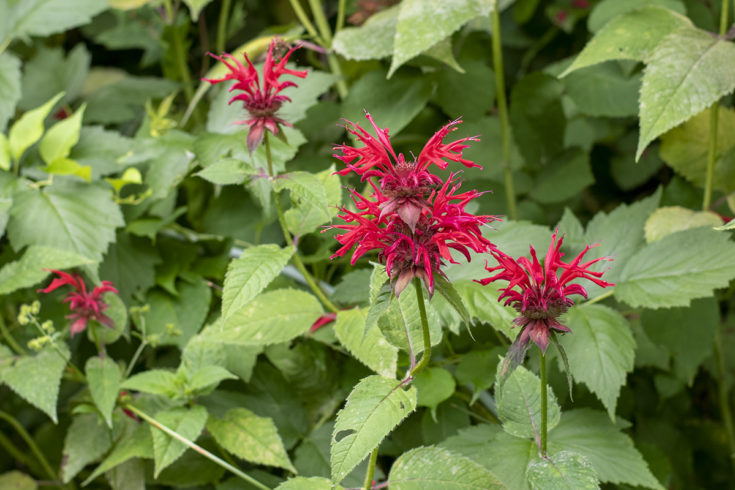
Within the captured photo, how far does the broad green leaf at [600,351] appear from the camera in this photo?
0.89m

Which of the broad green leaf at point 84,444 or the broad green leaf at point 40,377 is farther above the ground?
the broad green leaf at point 40,377

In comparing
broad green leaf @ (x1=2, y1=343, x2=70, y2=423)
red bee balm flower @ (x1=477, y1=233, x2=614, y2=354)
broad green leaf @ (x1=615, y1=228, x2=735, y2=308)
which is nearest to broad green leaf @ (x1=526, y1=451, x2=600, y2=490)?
red bee balm flower @ (x1=477, y1=233, x2=614, y2=354)

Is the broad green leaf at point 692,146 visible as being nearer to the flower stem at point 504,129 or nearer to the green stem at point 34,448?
the flower stem at point 504,129

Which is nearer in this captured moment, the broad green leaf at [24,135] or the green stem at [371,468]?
the green stem at [371,468]

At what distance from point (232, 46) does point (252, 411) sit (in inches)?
47.2

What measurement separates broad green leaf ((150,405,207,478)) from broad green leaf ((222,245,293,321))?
220 mm

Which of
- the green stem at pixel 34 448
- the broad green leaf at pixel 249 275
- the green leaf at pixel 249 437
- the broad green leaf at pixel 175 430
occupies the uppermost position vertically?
the broad green leaf at pixel 249 275

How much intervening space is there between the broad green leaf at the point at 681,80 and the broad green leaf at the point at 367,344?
1.36 ft

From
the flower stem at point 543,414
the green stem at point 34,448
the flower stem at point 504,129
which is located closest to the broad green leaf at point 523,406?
the flower stem at point 543,414

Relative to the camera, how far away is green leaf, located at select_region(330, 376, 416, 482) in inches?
25.0

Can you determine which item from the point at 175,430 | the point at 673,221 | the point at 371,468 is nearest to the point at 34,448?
the point at 175,430

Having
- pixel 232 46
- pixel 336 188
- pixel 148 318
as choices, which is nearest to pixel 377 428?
pixel 336 188

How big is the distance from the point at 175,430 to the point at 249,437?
0.10m

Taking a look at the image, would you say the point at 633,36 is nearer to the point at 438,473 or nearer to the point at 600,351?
the point at 600,351
